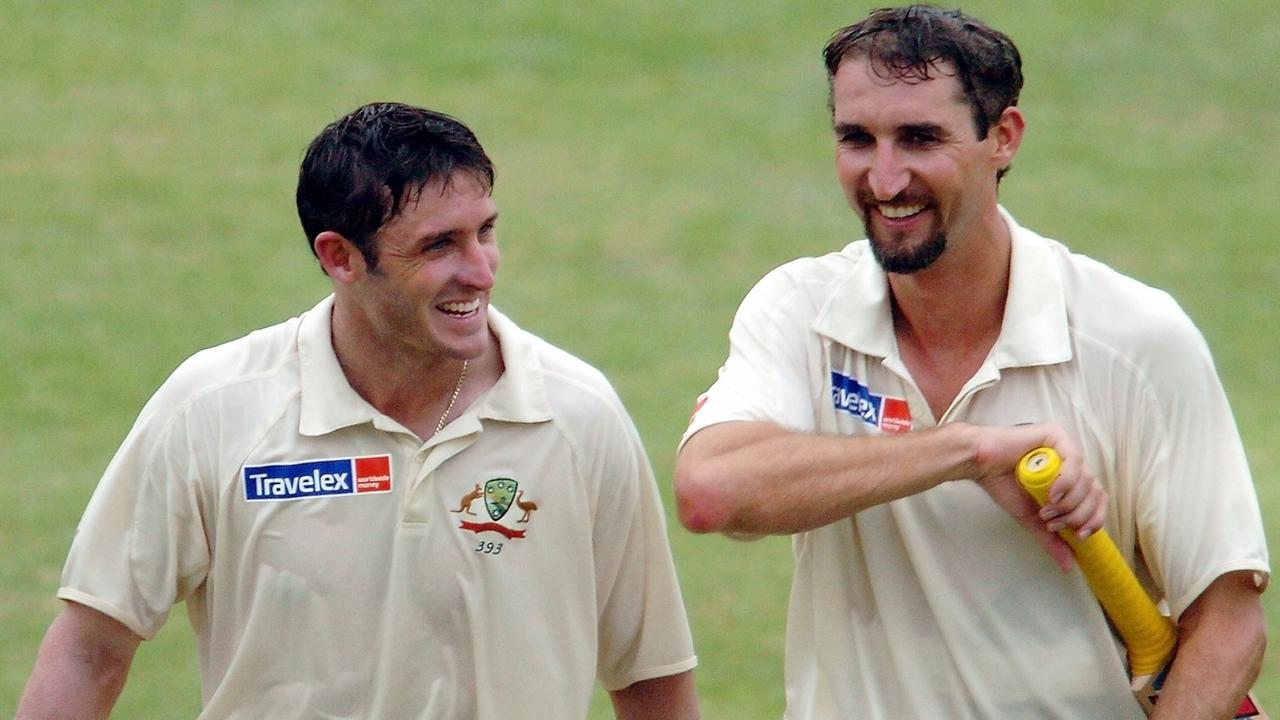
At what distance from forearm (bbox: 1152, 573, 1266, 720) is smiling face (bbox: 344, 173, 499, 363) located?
5.31 ft

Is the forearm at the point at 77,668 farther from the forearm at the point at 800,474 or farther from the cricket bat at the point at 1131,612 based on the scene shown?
the cricket bat at the point at 1131,612

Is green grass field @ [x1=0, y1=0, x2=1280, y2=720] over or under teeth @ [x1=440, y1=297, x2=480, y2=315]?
over

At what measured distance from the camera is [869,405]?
182 inches

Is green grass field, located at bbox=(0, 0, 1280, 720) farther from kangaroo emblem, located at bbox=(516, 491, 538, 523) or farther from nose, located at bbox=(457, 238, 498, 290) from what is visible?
nose, located at bbox=(457, 238, 498, 290)

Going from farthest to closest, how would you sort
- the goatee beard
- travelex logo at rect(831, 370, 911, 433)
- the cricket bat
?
1. travelex logo at rect(831, 370, 911, 433)
2. the goatee beard
3. the cricket bat

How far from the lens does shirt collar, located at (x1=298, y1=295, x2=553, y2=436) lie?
4.74 m

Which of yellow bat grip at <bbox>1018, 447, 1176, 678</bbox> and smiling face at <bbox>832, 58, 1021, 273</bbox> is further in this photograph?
smiling face at <bbox>832, 58, 1021, 273</bbox>

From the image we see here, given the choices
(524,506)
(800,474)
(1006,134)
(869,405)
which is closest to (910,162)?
(1006,134)

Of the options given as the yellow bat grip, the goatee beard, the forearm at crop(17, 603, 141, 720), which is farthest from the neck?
the yellow bat grip

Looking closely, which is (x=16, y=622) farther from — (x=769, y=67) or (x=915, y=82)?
(x=769, y=67)

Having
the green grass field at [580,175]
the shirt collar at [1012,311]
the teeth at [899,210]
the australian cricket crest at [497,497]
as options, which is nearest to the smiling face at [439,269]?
the australian cricket crest at [497,497]

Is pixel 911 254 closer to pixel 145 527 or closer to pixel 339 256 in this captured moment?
pixel 339 256

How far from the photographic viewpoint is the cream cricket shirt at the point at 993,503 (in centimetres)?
440

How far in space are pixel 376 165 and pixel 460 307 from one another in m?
0.36
